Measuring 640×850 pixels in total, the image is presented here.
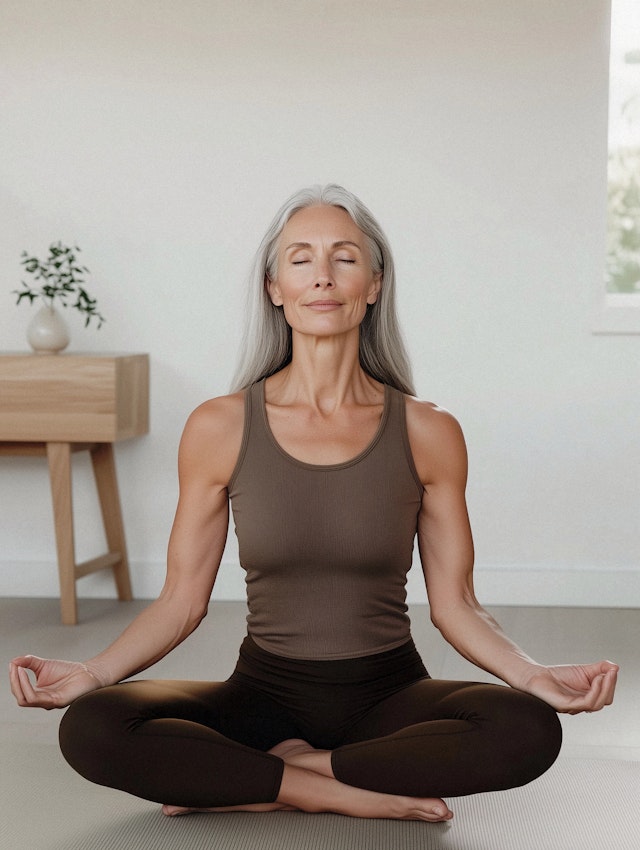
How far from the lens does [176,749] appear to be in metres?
1.74

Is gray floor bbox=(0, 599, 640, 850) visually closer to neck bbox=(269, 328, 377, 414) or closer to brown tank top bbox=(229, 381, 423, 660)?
brown tank top bbox=(229, 381, 423, 660)

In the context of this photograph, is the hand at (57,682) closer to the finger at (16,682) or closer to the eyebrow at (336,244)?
the finger at (16,682)

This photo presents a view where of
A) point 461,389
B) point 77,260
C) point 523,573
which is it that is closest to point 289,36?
point 77,260

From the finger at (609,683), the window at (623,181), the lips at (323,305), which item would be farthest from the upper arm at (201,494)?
the window at (623,181)

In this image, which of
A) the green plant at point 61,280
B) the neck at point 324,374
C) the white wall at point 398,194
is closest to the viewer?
the neck at point 324,374

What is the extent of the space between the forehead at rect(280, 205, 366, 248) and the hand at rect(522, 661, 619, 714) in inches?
30.2

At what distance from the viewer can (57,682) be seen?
178 cm

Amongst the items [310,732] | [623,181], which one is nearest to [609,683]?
[310,732]

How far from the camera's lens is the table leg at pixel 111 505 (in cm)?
393

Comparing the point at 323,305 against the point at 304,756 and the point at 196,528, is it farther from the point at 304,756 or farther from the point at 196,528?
the point at 304,756

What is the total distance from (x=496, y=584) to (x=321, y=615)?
2.19 meters

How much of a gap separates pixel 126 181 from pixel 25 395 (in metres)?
0.87

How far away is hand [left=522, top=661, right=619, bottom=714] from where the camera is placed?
1.66 metres

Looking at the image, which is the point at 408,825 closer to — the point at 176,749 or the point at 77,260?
the point at 176,749
